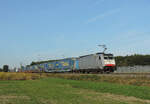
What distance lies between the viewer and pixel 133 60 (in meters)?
68.2

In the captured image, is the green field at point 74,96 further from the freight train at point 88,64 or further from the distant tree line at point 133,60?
the distant tree line at point 133,60

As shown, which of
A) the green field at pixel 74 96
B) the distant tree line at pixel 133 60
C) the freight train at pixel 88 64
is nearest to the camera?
the green field at pixel 74 96

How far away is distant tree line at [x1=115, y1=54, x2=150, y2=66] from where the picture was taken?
64438 millimetres

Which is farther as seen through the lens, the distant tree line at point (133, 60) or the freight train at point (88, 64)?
the distant tree line at point (133, 60)

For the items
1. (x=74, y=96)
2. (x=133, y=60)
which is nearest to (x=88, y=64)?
(x=74, y=96)

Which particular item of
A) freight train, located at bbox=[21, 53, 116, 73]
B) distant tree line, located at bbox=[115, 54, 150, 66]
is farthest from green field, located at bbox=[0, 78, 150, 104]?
distant tree line, located at bbox=[115, 54, 150, 66]

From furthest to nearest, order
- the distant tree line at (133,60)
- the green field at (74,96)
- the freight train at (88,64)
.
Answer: the distant tree line at (133,60), the freight train at (88,64), the green field at (74,96)

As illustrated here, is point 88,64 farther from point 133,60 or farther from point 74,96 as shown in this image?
point 133,60

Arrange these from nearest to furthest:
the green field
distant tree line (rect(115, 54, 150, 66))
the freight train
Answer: the green field
the freight train
distant tree line (rect(115, 54, 150, 66))

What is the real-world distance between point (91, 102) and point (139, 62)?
201ft

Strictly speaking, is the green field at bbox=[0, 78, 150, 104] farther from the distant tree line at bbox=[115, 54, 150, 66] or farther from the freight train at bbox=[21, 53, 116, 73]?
the distant tree line at bbox=[115, 54, 150, 66]

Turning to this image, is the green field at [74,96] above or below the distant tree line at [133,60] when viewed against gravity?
below

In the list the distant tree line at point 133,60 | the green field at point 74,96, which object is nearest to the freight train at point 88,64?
the green field at point 74,96

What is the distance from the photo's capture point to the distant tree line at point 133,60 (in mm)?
64438
